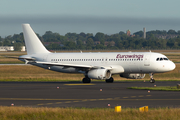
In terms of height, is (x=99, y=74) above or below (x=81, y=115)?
above

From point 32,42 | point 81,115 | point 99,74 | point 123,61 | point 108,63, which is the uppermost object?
point 32,42

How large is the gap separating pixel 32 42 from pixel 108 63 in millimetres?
13758

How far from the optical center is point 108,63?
5078cm

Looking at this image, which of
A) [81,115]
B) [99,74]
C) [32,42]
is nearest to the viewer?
[81,115]

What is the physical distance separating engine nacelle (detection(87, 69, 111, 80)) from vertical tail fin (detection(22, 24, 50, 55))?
11.8 metres

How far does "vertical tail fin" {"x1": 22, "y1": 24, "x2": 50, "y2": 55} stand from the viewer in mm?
57125

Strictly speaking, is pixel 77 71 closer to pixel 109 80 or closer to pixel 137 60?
pixel 109 80

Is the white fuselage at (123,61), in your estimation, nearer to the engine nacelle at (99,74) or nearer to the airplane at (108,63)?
the airplane at (108,63)

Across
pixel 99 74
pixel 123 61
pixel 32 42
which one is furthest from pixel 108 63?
pixel 32 42

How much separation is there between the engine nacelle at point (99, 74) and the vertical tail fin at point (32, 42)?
11.8 metres

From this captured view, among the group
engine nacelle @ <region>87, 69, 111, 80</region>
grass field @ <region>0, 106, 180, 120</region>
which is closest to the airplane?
engine nacelle @ <region>87, 69, 111, 80</region>

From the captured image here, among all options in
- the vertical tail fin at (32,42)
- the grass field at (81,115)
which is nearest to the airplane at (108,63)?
the vertical tail fin at (32,42)

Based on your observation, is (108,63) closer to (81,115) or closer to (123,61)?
(123,61)

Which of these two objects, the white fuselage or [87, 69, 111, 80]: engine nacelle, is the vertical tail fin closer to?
the white fuselage
